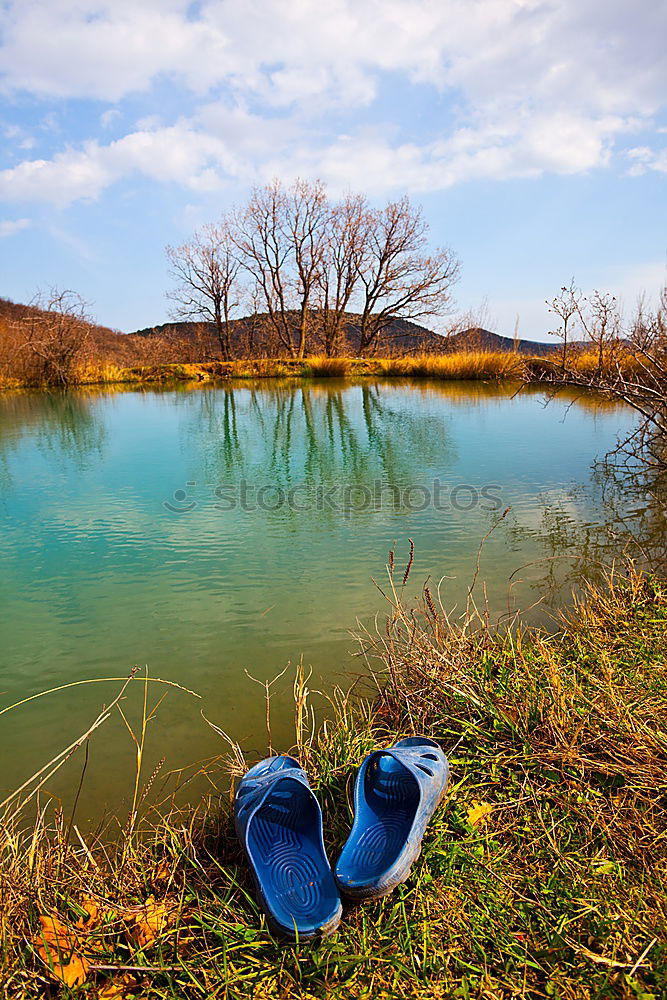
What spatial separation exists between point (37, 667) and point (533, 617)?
2243 mm

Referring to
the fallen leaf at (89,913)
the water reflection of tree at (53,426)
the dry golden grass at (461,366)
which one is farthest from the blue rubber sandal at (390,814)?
the dry golden grass at (461,366)

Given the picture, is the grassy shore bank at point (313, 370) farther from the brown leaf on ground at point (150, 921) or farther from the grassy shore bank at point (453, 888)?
the brown leaf on ground at point (150, 921)

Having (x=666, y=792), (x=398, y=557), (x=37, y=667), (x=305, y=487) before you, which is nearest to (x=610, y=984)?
(x=666, y=792)

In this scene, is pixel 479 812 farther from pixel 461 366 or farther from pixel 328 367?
pixel 328 367

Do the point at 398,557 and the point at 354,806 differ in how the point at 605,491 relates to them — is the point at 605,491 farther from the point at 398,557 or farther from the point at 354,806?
the point at 354,806

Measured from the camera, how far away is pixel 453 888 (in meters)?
1.29

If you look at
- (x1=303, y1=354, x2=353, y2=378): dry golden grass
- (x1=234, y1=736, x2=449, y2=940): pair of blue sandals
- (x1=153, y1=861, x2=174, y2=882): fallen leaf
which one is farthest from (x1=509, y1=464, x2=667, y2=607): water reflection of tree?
(x1=303, y1=354, x2=353, y2=378): dry golden grass

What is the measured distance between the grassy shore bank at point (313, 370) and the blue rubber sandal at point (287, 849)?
1525 cm

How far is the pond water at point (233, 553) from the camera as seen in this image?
2.24 m

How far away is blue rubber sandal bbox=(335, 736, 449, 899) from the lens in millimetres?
1257

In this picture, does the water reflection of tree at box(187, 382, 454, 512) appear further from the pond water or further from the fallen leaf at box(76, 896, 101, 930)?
the fallen leaf at box(76, 896, 101, 930)

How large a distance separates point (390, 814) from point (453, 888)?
0.23 m

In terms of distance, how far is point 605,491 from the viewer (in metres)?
5.19

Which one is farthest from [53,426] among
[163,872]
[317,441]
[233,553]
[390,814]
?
[390,814]
